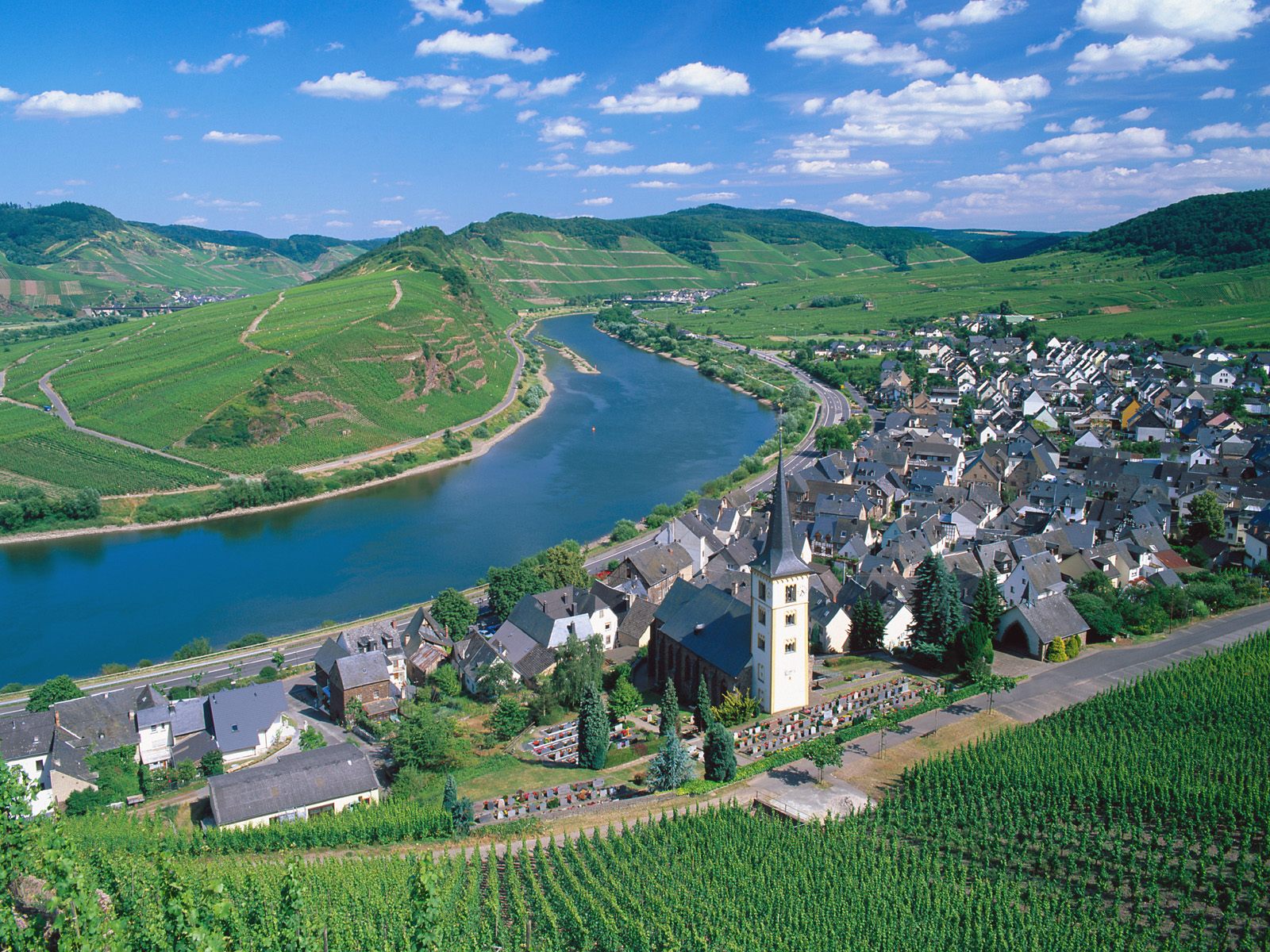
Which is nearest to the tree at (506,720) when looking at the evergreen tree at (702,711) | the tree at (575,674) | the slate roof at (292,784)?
the tree at (575,674)

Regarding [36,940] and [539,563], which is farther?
[539,563]

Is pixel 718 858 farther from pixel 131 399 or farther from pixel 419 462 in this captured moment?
pixel 131 399

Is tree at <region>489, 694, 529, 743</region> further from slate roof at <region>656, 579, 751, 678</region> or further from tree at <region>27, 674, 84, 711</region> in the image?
tree at <region>27, 674, 84, 711</region>

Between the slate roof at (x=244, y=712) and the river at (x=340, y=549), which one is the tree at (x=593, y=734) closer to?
the slate roof at (x=244, y=712)

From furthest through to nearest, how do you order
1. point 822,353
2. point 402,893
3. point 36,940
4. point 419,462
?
point 822,353 < point 419,462 < point 402,893 < point 36,940

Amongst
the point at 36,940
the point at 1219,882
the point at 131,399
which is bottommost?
the point at 1219,882

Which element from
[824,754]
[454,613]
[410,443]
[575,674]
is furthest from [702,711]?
[410,443]

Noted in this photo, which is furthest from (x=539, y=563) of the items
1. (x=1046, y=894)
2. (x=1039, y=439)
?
(x=1039, y=439)

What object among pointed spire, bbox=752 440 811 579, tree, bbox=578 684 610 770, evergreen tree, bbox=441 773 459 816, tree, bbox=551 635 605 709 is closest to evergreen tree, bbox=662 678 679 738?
tree, bbox=578 684 610 770
